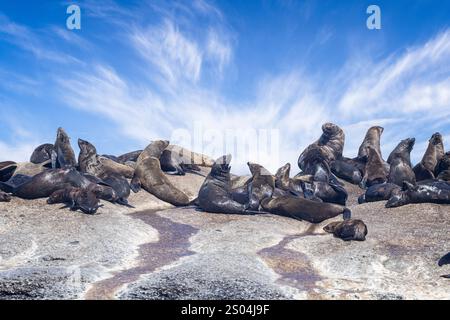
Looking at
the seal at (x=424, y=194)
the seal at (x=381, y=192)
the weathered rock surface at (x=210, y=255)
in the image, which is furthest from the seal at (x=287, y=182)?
the seal at (x=424, y=194)

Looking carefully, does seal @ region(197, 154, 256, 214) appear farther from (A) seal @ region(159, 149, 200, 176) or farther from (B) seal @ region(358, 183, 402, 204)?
(B) seal @ region(358, 183, 402, 204)

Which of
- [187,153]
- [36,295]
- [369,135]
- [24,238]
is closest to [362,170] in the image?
[369,135]

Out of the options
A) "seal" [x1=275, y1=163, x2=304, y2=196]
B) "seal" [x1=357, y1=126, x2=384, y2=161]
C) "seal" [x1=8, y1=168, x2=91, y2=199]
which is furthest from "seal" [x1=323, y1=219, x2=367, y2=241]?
"seal" [x1=357, y1=126, x2=384, y2=161]

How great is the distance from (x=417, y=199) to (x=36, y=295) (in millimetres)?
10575

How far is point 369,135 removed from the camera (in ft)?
74.4

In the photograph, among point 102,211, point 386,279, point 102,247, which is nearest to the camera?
point 386,279

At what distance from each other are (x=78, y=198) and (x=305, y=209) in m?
5.85

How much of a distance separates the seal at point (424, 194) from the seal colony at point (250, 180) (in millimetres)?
25

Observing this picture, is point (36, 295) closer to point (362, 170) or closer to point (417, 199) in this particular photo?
point (417, 199)

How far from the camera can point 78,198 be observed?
12.1m

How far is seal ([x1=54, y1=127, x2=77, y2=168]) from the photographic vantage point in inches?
663

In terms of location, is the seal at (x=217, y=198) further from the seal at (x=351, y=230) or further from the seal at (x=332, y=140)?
the seal at (x=332, y=140)

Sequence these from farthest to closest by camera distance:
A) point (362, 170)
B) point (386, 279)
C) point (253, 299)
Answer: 1. point (362, 170)
2. point (386, 279)
3. point (253, 299)

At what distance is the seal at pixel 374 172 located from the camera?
18712 mm
